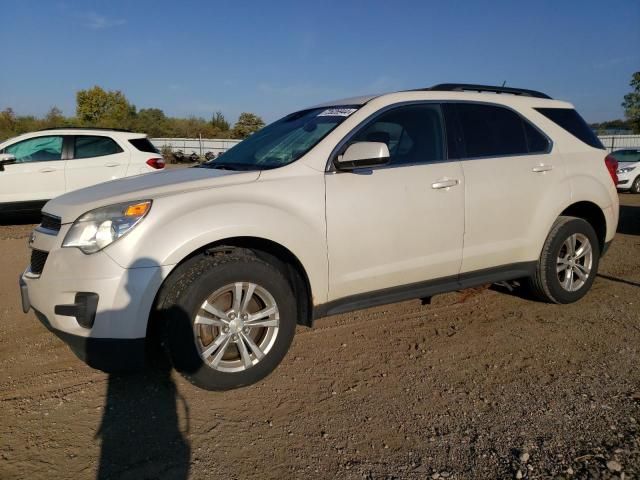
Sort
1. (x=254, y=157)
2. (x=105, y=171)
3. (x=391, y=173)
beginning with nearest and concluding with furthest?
(x=391, y=173)
(x=254, y=157)
(x=105, y=171)

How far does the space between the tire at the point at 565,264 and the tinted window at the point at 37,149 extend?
317 inches

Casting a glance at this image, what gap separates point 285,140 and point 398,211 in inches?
41.8

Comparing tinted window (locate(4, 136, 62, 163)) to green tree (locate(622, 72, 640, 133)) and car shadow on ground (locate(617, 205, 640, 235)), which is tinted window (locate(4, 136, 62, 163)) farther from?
green tree (locate(622, 72, 640, 133))

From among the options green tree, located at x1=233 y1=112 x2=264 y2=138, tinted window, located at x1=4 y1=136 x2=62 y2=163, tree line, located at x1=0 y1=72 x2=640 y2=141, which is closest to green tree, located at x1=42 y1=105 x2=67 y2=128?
tree line, located at x1=0 y1=72 x2=640 y2=141

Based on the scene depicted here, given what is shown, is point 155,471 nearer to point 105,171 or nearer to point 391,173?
point 391,173

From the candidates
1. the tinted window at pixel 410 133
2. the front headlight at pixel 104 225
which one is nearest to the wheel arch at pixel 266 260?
the front headlight at pixel 104 225

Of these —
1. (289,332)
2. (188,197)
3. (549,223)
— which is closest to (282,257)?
(289,332)

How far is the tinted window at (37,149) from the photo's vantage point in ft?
28.2

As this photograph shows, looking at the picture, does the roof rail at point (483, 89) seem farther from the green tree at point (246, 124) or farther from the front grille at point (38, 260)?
the green tree at point (246, 124)

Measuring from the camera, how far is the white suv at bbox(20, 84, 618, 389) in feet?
9.19

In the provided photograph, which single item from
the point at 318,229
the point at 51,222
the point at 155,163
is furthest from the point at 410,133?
the point at 155,163

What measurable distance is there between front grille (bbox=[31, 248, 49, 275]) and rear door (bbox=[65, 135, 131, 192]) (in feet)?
19.7

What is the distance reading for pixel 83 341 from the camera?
A: 276cm

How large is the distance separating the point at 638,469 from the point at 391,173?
7.14 ft
